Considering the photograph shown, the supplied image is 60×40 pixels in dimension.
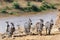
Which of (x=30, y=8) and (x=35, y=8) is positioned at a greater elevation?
(x=30, y=8)

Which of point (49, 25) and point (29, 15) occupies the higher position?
point (49, 25)

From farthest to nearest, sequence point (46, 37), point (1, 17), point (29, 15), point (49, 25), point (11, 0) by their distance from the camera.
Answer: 1. point (11, 0)
2. point (29, 15)
3. point (1, 17)
4. point (49, 25)
5. point (46, 37)

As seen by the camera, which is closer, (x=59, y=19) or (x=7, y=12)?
(x=59, y=19)

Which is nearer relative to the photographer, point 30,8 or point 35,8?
point 30,8

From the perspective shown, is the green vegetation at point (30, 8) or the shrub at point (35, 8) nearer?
the green vegetation at point (30, 8)

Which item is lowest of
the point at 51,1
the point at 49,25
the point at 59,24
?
the point at 51,1

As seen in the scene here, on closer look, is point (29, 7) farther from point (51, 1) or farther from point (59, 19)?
point (59, 19)

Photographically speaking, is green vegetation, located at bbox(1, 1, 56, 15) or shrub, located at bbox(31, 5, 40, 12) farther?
shrub, located at bbox(31, 5, 40, 12)

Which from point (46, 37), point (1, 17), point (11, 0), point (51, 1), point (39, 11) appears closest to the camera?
point (46, 37)

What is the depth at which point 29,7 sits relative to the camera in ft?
172

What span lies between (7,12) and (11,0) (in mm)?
8379

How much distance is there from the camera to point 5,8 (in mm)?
50094

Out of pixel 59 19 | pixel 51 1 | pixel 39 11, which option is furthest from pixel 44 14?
pixel 59 19

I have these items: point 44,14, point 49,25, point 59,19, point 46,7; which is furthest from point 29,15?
point 49,25
